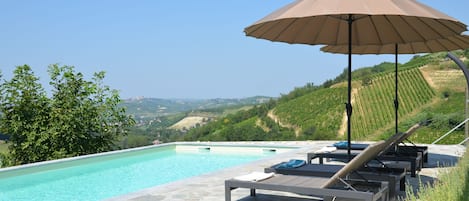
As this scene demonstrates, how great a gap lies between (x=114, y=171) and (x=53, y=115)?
3.59 metres

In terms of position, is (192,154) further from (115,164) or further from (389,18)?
(389,18)

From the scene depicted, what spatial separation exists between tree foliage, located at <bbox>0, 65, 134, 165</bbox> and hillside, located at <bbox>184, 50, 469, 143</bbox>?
1873 centimetres

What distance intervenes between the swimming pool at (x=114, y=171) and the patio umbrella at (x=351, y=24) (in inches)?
151

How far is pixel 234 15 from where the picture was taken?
819 inches

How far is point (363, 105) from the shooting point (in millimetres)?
39500

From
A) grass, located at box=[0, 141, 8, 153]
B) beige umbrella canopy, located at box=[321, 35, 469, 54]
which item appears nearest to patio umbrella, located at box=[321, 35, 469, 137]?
beige umbrella canopy, located at box=[321, 35, 469, 54]

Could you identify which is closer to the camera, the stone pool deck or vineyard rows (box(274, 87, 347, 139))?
the stone pool deck

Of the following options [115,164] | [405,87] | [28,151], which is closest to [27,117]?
[28,151]

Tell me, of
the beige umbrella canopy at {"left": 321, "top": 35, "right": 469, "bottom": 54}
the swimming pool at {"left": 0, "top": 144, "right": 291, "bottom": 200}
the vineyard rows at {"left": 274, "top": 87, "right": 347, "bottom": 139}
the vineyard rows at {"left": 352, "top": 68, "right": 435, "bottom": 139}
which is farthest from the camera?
the vineyard rows at {"left": 274, "top": 87, "right": 347, "bottom": 139}

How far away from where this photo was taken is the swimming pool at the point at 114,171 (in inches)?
308

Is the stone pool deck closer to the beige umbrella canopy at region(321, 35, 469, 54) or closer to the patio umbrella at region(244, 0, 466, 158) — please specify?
the patio umbrella at region(244, 0, 466, 158)

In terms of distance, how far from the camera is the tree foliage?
12445mm

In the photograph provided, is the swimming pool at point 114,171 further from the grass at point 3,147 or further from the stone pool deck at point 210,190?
the grass at point 3,147

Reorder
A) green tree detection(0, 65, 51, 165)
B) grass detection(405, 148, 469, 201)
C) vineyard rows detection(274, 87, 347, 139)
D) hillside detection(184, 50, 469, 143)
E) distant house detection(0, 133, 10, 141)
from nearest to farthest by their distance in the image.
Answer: grass detection(405, 148, 469, 201)
green tree detection(0, 65, 51, 165)
distant house detection(0, 133, 10, 141)
hillside detection(184, 50, 469, 143)
vineyard rows detection(274, 87, 347, 139)
